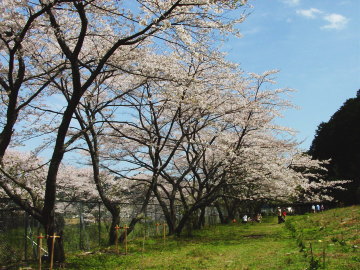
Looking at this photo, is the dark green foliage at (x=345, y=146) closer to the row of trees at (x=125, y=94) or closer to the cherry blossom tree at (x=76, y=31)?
the row of trees at (x=125, y=94)

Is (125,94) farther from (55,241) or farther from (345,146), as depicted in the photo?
(345,146)

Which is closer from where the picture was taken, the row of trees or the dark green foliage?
the row of trees

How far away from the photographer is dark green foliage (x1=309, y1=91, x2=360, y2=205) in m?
33.8

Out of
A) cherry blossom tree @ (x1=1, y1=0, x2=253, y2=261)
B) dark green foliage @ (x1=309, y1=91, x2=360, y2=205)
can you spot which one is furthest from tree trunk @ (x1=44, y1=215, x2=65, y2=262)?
dark green foliage @ (x1=309, y1=91, x2=360, y2=205)

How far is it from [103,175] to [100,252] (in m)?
9.83

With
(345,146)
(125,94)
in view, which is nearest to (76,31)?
(125,94)

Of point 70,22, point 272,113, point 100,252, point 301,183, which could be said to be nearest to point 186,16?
point 70,22

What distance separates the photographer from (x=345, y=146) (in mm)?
35562

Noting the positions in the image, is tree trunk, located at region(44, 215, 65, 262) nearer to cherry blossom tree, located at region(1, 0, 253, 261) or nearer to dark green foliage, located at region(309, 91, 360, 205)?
cherry blossom tree, located at region(1, 0, 253, 261)

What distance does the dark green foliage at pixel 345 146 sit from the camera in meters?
33.8

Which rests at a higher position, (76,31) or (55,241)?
(76,31)

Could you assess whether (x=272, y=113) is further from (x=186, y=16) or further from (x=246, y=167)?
(x=186, y=16)

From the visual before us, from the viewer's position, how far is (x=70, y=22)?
30.4 ft

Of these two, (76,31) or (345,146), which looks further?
(345,146)
